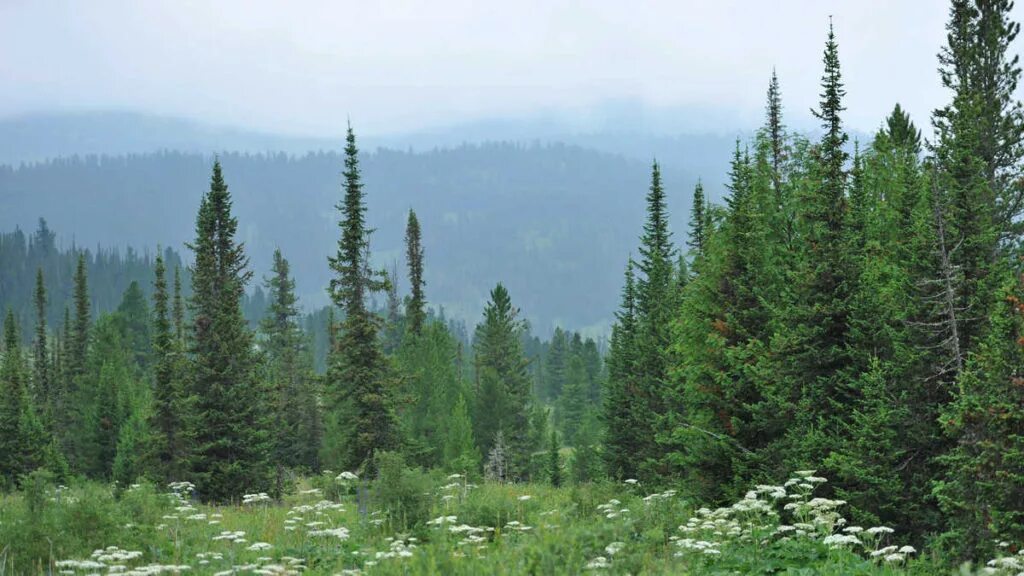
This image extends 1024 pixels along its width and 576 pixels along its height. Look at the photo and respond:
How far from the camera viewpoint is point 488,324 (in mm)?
69688

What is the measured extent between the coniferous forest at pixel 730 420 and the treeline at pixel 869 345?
0.07 metres

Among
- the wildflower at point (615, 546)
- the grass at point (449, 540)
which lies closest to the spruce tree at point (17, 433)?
the grass at point (449, 540)

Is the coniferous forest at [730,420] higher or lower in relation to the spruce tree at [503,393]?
higher

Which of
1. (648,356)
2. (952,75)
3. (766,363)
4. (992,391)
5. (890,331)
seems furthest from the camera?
(648,356)

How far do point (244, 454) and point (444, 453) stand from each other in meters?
19.2

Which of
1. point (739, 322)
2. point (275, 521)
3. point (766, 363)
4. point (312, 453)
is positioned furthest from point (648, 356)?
point (312, 453)

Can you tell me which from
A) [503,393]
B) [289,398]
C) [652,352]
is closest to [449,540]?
[652,352]

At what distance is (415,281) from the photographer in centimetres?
7012

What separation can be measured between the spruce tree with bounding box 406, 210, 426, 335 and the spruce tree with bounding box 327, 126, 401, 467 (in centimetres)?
2828

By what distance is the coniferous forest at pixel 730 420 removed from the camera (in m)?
12.2

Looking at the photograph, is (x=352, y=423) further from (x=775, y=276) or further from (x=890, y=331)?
(x=890, y=331)

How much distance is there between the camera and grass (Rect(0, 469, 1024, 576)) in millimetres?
9344

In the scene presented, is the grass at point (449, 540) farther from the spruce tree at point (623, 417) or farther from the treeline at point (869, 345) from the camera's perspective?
the spruce tree at point (623, 417)

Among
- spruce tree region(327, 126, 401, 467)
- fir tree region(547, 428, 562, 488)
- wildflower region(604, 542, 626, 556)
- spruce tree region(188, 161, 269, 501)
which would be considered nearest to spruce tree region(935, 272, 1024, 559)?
wildflower region(604, 542, 626, 556)
